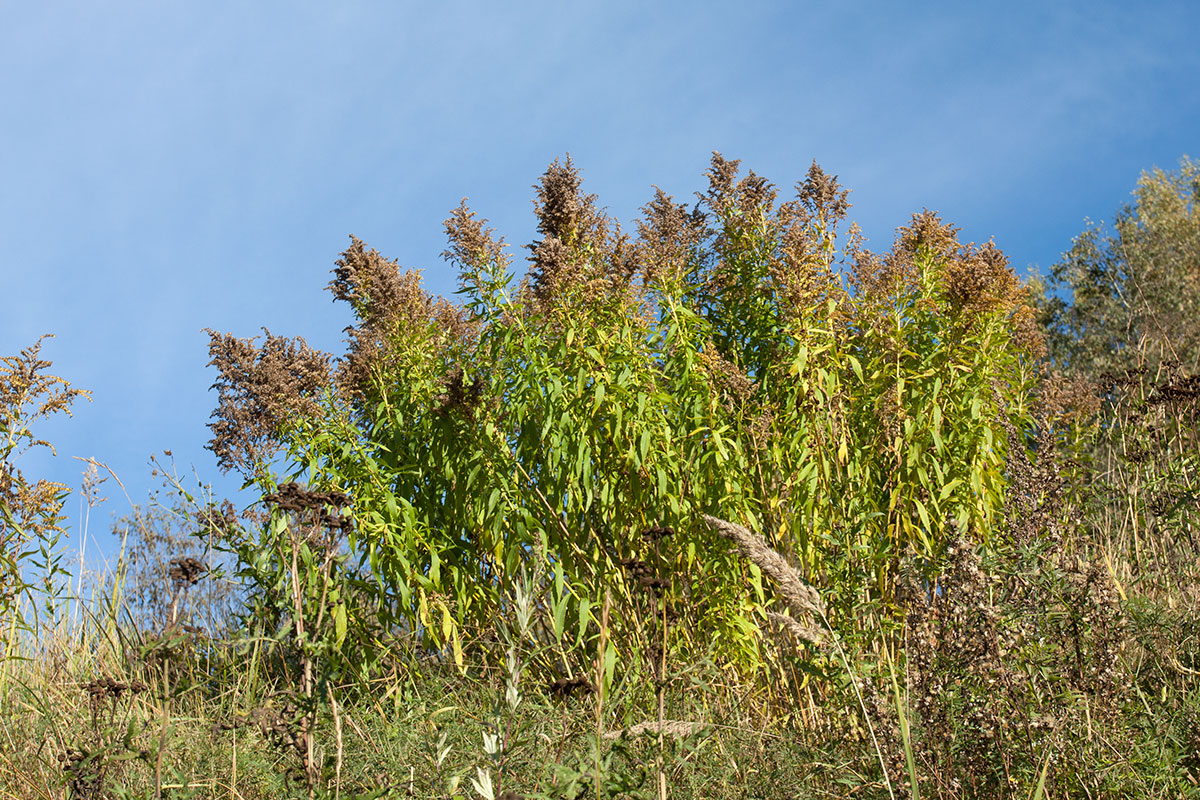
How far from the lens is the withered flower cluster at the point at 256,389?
5.56 m

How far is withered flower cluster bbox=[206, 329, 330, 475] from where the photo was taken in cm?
556

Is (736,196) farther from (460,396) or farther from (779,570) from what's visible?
(779,570)

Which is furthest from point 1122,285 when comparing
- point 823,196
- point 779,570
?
point 779,570

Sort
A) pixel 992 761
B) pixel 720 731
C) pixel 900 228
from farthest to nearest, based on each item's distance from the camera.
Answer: pixel 900 228
pixel 720 731
pixel 992 761

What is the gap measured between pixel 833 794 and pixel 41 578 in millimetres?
4585

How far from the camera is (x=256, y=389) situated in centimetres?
555

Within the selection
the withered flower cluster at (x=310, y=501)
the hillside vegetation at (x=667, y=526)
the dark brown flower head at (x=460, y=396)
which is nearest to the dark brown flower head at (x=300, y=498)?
the withered flower cluster at (x=310, y=501)

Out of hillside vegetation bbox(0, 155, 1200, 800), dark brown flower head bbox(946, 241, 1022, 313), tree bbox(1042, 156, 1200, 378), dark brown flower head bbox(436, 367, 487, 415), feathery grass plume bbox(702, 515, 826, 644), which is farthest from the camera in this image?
tree bbox(1042, 156, 1200, 378)

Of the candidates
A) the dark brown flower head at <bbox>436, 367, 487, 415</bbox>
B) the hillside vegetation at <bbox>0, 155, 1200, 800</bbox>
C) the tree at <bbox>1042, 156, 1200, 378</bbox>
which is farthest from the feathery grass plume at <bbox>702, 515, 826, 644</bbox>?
the tree at <bbox>1042, 156, 1200, 378</bbox>

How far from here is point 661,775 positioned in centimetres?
242

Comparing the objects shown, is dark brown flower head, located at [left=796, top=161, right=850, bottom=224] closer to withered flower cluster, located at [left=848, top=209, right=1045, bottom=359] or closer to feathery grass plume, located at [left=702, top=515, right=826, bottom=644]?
withered flower cluster, located at [left=848, top=209, right=1045, bottom=359]

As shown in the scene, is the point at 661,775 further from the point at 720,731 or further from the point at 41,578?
the point at 41,578

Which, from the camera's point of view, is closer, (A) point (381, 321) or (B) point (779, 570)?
(B) point (779, 570)

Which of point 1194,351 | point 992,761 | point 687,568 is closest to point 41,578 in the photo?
point 687,568
